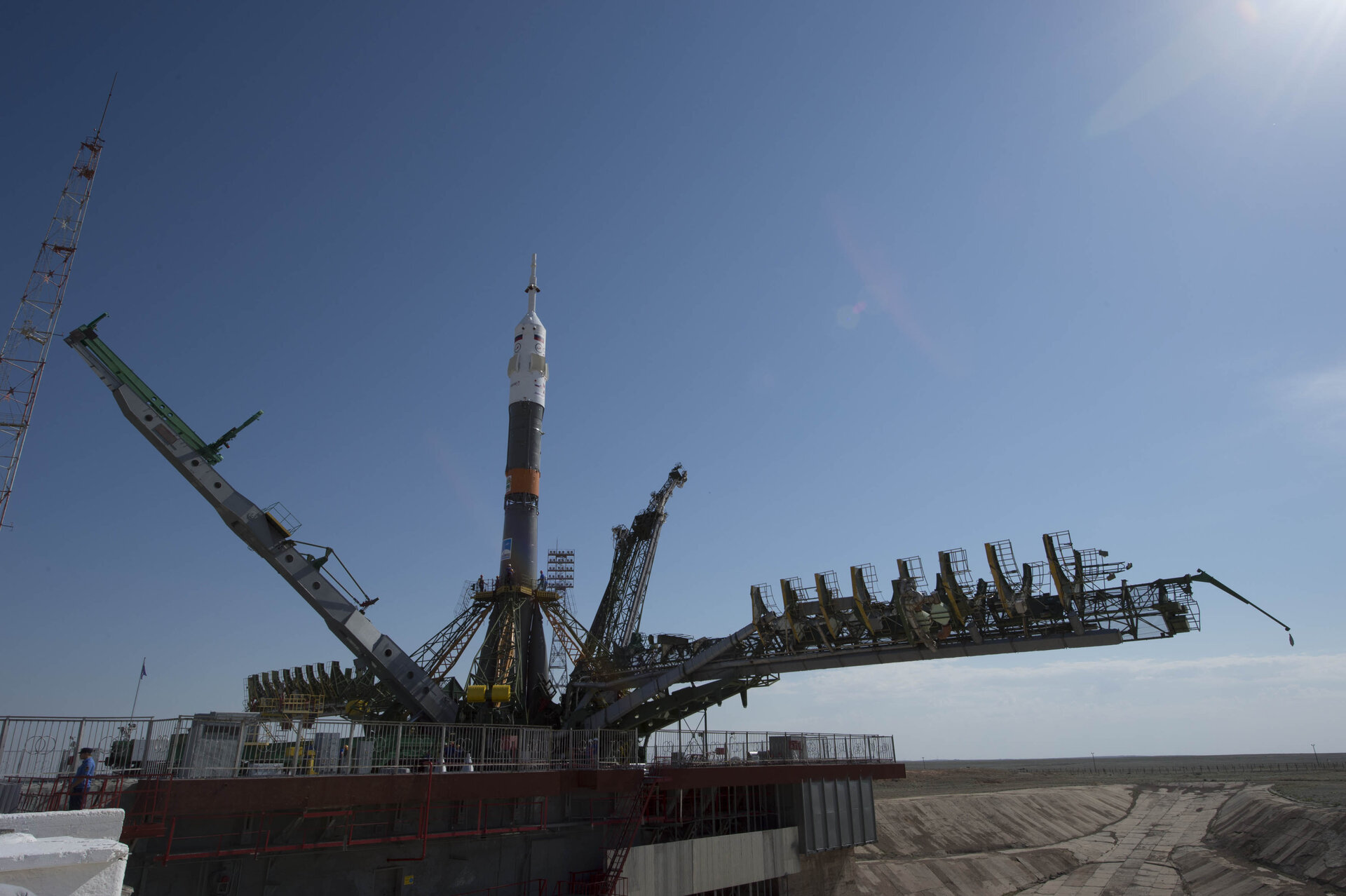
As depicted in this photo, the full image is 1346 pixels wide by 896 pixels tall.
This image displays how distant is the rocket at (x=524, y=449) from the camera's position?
4275cm

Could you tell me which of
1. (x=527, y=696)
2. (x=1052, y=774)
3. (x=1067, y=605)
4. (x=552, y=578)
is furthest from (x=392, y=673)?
(x=1052, y=774)

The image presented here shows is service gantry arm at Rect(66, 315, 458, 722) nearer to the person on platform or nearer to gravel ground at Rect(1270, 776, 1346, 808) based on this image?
the person on platform

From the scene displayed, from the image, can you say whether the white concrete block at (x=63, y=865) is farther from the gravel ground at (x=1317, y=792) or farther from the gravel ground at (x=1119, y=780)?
the gravel ground at (x=1119, y=780)

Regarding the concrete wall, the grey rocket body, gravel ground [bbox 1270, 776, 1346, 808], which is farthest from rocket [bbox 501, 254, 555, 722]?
gravel ground [bbox 1270, 776, 1346, 808]

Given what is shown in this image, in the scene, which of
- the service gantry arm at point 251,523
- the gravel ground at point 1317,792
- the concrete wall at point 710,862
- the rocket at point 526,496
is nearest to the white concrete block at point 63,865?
the concrete wall at point 710,862

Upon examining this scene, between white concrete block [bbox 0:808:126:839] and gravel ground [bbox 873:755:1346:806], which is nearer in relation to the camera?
white concrete block [bbox 0:808:126:839]

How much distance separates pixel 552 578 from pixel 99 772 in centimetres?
2701

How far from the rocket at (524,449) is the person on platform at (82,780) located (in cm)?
2506

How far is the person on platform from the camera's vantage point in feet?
53.4

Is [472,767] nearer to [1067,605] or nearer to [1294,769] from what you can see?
[1067,605]

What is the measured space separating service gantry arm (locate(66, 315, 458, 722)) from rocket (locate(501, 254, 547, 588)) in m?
9.29

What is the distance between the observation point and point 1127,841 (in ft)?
211

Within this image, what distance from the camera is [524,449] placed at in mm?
44594

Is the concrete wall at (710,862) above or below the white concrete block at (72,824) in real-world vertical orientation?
below
